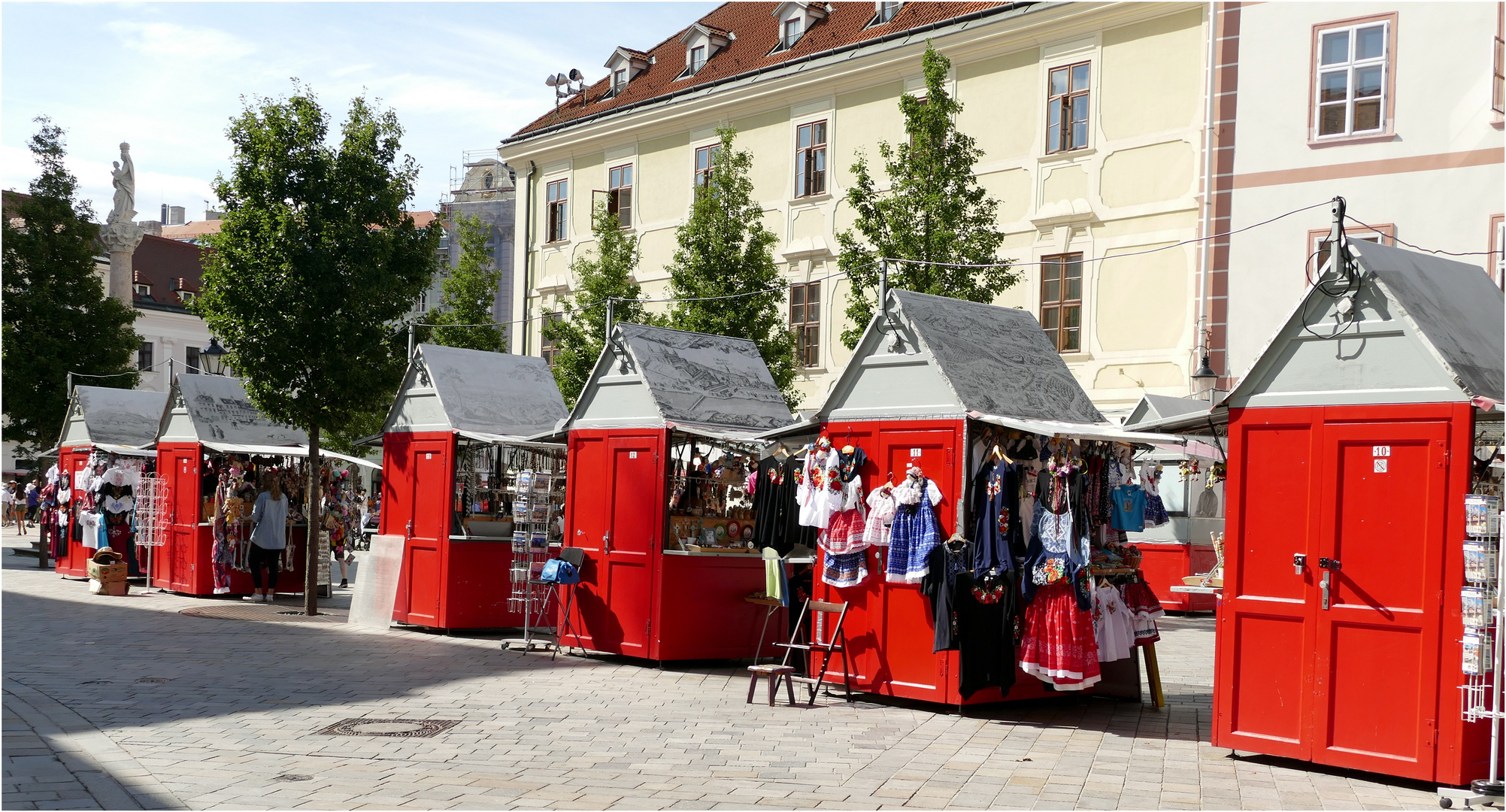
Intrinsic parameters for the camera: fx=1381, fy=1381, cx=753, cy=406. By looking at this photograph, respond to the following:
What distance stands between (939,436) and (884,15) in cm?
2106

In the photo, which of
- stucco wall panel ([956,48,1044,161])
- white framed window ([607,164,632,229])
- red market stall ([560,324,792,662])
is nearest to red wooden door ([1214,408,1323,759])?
red market stall ([560,324,792,662])

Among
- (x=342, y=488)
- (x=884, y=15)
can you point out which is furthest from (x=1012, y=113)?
(x=342, y=488)

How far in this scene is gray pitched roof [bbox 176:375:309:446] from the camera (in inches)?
862

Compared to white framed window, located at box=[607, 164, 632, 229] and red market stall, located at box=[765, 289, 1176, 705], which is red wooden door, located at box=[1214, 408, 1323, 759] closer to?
red market stall, located at box=[765, 289, 1176, 705]

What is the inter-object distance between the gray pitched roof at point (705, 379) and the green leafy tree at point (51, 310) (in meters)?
20.6

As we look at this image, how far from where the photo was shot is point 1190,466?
19.6 meters

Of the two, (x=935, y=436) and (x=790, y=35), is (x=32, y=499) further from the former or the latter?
(x=935, y=436)

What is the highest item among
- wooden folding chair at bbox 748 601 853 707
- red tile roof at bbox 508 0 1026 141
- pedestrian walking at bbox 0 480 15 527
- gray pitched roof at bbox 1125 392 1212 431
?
red tile roof at bbox 508 0 1026 141

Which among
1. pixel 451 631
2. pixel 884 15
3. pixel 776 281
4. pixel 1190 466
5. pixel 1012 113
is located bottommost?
pixel 451 631

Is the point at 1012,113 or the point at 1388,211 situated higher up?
the point at 1012,113

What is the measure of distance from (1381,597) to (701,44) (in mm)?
28772

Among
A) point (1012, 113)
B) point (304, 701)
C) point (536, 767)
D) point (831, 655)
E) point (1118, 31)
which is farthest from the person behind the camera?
point (1012, 113)

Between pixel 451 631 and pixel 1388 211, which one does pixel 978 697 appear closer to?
pixel 451 631

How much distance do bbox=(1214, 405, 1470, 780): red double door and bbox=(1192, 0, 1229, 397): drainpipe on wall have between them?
15.1m
